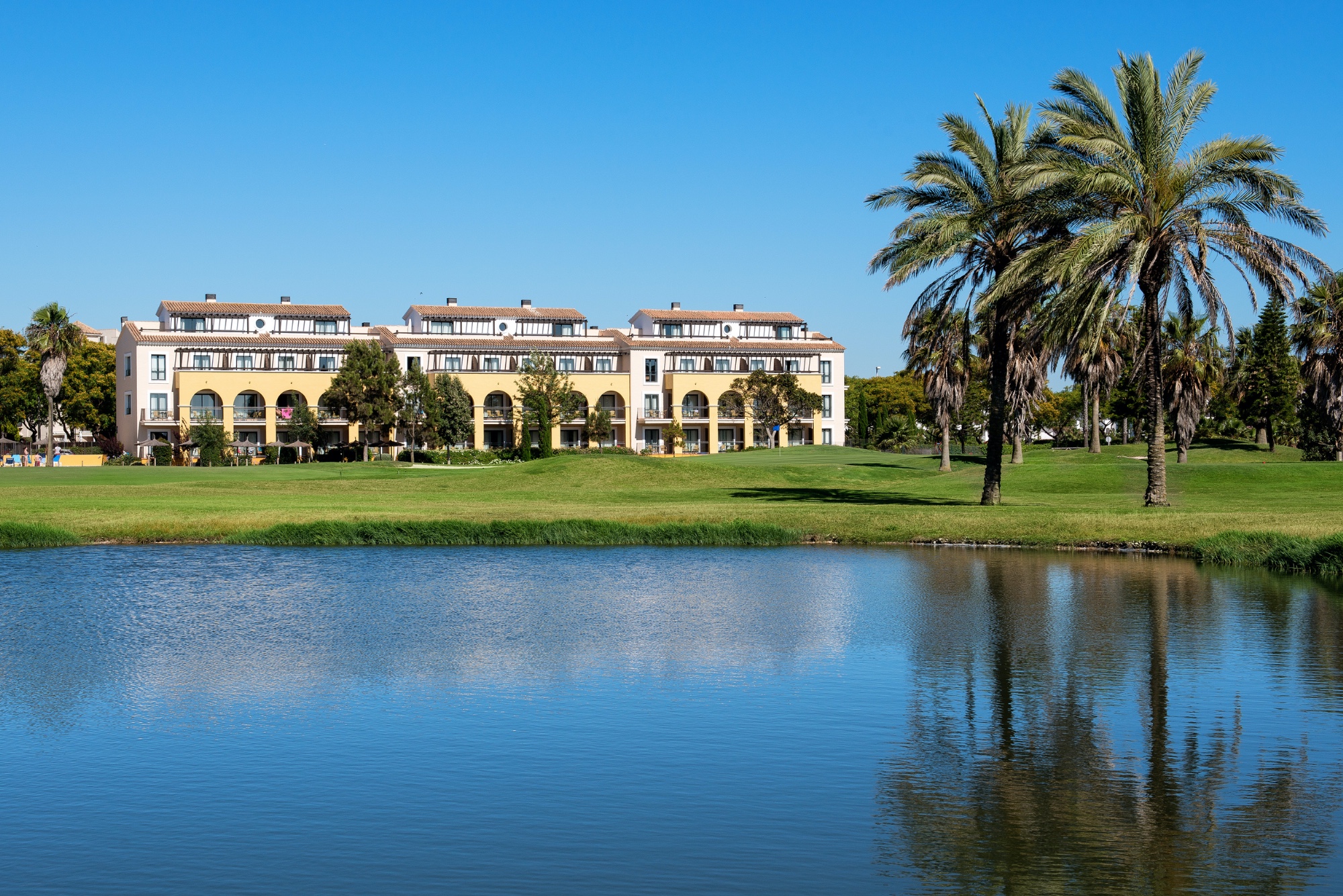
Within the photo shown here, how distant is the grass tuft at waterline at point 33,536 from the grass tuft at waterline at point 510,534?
410 centimetres

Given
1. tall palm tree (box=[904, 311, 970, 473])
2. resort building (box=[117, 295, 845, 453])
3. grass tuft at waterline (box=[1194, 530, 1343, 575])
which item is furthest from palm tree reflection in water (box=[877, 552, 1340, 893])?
resort building (box=[117, 295, 845, 453])

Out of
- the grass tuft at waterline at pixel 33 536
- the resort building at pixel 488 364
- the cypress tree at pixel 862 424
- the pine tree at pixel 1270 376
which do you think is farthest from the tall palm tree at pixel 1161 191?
the cypress tree at pixel 862 424

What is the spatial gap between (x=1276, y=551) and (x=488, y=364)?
281 feet

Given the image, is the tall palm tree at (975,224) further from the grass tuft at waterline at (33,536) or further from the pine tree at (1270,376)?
the pine tree at (1270,376)

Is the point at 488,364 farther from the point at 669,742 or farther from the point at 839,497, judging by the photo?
the point at 669,742

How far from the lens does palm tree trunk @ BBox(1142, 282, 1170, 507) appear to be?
3684 cm

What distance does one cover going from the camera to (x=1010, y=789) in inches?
478

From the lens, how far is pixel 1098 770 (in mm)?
12758

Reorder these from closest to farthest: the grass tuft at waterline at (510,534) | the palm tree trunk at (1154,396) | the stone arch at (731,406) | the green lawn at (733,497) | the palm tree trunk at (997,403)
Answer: the grass tuft at waterline at (510,534), the green lawn at (733,497), the palm tree trunk at (1154,396), the palm tree trunk at (997,403), the stone arch at (731,406)

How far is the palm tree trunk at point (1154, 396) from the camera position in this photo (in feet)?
121

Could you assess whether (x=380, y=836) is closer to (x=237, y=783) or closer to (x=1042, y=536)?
(x=237, y=783)

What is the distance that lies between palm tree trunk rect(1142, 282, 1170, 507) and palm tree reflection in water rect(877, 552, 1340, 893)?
53.0 feet

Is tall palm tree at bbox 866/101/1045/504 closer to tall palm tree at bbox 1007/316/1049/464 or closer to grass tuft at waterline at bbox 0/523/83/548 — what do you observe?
tall palm tree at bbox 1007/316/1049/464

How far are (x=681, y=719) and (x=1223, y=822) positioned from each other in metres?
5.77
